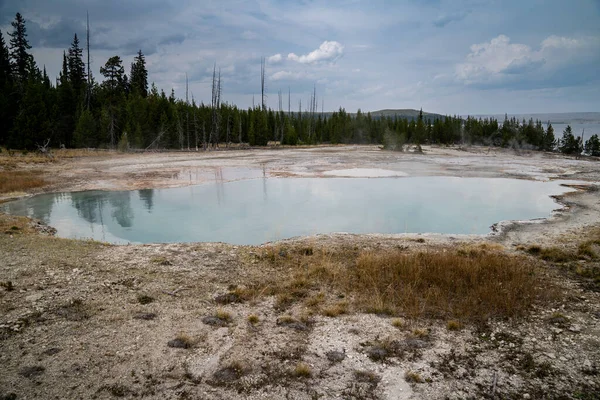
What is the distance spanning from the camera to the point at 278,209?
17.2 metres

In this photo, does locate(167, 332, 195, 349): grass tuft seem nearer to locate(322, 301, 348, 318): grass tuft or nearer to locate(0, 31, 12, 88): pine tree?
locate(322, 301, 348, 318): grass tuft

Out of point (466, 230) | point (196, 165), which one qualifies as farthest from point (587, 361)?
point (196, 165)

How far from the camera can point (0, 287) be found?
7.23m

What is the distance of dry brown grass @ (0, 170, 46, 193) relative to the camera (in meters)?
20.5

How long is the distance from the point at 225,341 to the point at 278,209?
11.4 metres

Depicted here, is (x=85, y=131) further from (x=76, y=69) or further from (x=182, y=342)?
(x=182, y=342)

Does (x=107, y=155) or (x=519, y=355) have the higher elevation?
(x=107, y=155)

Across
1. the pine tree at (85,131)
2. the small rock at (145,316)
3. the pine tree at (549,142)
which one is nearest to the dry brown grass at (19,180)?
the small rock at (145,316)

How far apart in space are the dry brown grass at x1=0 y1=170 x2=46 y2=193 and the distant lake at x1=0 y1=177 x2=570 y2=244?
7.25 ft

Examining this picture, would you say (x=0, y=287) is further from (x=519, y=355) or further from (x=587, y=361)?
(x=587, y=361)

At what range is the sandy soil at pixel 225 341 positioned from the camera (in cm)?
481

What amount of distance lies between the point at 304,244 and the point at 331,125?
72543mm

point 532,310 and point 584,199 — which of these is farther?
Result: point 584,199

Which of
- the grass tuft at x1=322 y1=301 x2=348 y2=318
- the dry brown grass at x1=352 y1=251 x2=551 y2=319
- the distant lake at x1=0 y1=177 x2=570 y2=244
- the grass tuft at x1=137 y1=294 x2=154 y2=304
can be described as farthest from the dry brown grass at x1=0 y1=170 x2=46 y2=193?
the grass tuft at x1=322 y1=301 x2=348 y2=318
